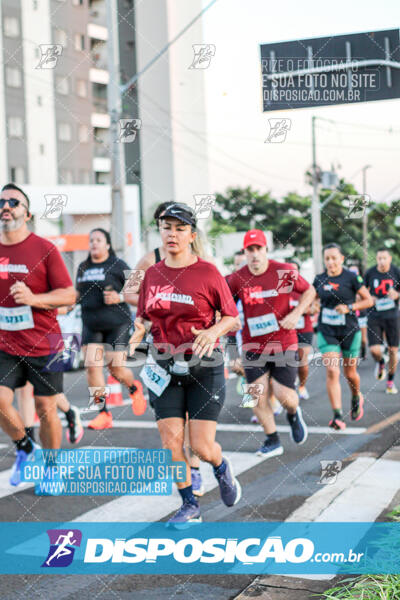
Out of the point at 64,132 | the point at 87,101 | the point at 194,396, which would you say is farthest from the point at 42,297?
the point at 87,101

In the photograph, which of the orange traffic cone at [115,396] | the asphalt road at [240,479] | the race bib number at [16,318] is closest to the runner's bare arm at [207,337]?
the asphalt road at [240,479]

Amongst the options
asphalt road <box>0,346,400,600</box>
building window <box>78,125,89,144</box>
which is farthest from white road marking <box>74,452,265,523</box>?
building window <box>78,125,89,144</box>

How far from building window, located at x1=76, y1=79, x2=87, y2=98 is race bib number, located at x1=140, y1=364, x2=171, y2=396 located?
46833mm

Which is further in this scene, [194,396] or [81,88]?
[81,88]

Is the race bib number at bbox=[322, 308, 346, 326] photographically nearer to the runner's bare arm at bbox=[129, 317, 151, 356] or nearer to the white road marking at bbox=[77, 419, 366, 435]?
the white road marking at bbox=[77, 419, 366, 435]

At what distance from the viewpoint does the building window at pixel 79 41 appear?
45400 mm

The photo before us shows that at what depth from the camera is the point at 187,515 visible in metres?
4.93

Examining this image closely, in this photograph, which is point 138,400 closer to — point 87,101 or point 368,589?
point 368,589

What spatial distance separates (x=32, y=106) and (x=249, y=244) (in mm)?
38908

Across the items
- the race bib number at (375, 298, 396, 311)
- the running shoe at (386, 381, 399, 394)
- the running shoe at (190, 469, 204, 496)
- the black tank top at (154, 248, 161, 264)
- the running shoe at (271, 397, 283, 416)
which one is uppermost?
the black tank top at (154, 248, 161, 264)

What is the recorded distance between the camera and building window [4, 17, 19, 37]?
41125 millimetres

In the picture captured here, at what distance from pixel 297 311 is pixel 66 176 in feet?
138

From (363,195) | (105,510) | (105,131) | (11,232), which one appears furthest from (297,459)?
(105,131)

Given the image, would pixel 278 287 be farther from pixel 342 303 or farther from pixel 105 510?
pixel 105 510
